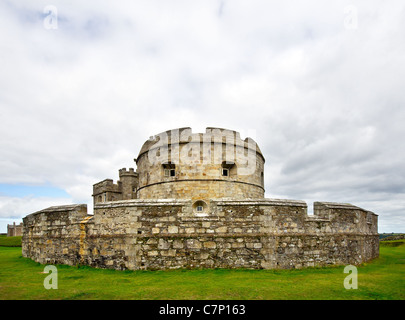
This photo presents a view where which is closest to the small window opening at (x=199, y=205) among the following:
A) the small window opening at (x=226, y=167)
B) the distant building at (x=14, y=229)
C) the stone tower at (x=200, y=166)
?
the stone tower at (x=200, y=166)

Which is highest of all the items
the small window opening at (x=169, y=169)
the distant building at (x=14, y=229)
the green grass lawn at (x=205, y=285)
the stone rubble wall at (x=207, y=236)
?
the small window opening at (x=169, y=169)

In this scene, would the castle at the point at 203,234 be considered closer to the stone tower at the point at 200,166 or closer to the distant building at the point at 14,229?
the stone tower at the point at 200,166

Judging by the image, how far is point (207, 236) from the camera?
961cm

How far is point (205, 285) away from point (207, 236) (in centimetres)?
242

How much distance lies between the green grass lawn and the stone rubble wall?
0.45 meters

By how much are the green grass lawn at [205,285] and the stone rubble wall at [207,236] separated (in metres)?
0.45

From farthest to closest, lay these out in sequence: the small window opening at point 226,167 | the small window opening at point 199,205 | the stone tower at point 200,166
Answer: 1. the small window opening at point 226,167
2. the stone tower at point 200,166
3. the small window opening at point 199,205

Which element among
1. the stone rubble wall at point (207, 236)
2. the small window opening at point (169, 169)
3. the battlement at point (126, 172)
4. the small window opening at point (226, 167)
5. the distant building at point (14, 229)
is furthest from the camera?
the distant building at point (14, 229)

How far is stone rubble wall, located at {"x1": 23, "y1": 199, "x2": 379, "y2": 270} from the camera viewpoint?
31.1 ft

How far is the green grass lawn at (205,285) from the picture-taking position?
21.1ft

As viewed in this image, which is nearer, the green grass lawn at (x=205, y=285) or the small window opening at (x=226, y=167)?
the green grass lawn at (x=205, y=285)

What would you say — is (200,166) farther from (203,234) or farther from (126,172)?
(126,172)
